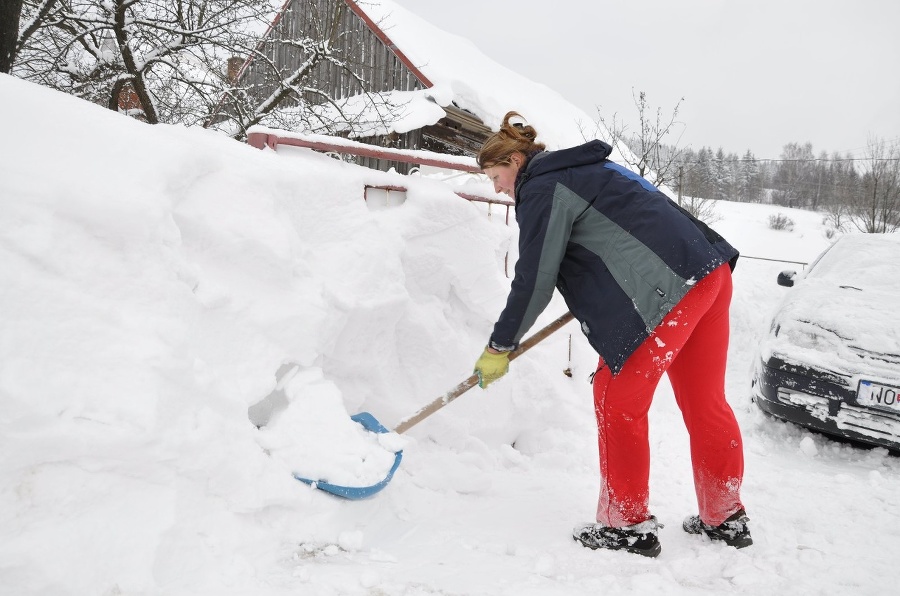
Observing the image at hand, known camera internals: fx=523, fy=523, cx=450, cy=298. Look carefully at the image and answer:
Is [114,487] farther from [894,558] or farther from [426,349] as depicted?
[894,558]

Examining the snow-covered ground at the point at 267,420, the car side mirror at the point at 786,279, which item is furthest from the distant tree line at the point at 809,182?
the snow-covered ground at the point at 267,420

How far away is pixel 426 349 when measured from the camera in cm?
308

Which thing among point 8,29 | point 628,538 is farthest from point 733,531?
point 8,29

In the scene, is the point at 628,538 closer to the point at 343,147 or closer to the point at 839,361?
the point at 839,361

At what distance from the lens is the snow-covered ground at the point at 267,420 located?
4.68 feet

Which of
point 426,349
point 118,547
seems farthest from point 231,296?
point 426,349

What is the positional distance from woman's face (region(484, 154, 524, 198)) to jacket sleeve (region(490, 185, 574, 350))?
18 cm

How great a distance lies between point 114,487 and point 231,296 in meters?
0.78

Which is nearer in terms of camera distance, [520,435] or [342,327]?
[342,327]

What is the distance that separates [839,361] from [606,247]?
2.26 m

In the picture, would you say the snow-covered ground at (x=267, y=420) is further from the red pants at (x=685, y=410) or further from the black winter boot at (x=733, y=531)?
the red pants at (x=685, y=410)

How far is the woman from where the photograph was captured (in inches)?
74.6

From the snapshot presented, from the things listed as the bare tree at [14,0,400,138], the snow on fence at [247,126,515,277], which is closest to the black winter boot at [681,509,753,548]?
the snow on fence at [247,126,515,277]

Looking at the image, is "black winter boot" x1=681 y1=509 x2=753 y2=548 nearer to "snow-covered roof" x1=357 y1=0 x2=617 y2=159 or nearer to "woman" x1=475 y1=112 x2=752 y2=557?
"woman" x1=475 y1=112 x2=752 y2=557
